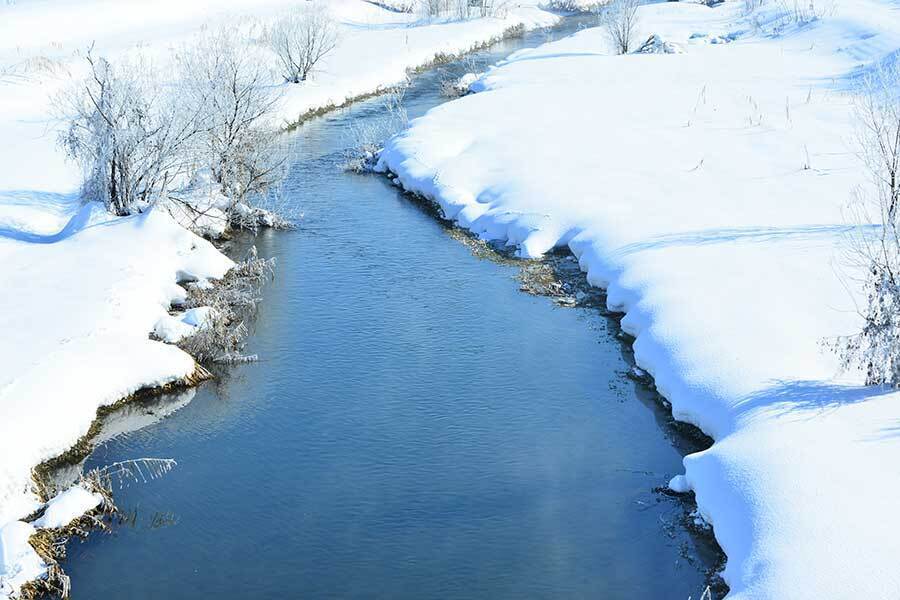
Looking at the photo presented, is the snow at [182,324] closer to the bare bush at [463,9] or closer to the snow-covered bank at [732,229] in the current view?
the snow-covered bank at [732,229]

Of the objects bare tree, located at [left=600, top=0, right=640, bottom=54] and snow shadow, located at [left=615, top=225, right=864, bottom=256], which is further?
bare tree, located at [left=600, top=0, right=640, bottom=54]

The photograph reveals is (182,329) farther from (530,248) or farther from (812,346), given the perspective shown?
(812,346)

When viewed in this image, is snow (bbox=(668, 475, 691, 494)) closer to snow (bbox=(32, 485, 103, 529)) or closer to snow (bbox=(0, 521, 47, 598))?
snow (bbox=(32, 485, 103, 529))

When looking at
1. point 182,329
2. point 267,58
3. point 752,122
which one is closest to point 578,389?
point 182,329

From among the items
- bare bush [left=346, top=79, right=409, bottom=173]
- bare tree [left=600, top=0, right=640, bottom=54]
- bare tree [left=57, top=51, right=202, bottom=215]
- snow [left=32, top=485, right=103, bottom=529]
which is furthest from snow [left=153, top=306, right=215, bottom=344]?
bare tree [left=600, top=0, right=640, bottom=54]

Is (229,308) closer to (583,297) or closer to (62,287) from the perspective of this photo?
(62,287)
